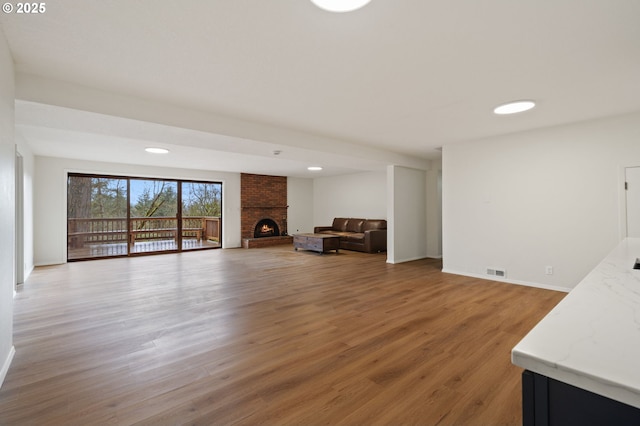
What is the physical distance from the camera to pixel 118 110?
9.80 ft

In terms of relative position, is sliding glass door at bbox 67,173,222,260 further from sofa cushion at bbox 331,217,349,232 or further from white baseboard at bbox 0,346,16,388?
white baseboard at bbox 0,346,16,388

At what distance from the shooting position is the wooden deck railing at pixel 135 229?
293 inches

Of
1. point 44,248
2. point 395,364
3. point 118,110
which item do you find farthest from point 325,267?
point 44,248

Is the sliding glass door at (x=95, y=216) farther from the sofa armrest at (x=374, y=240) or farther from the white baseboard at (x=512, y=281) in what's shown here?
the white baseboard at (x=512, y=281)

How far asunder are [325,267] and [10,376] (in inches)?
181

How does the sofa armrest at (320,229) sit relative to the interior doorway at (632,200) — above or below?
below

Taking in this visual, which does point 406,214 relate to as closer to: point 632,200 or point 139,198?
point 632,200

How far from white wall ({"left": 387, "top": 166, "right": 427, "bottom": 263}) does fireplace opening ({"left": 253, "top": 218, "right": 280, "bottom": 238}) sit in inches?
189

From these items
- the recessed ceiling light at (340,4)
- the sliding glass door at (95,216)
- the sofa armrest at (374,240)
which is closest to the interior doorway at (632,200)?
the recessed ceiling light at (340,4)

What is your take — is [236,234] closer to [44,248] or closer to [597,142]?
[44,248]

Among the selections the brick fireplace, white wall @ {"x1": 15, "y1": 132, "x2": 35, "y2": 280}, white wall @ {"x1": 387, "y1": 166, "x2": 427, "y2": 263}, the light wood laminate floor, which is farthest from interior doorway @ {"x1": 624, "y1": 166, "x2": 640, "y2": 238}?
white wall @ {"x1": 15, "y1": 132, "x2": 35, "y2": 280}

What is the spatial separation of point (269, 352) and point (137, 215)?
7.44 metres

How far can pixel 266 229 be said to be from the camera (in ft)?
33.3

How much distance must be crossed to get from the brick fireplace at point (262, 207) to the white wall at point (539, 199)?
19.4ft
